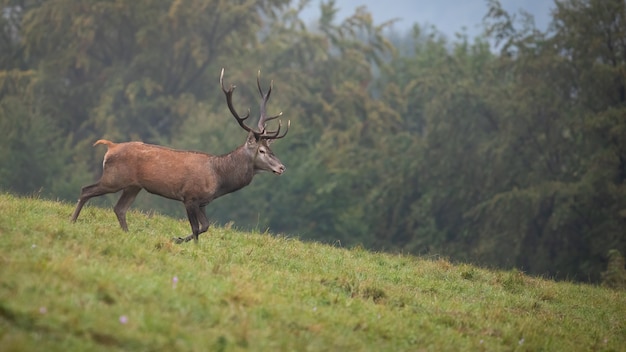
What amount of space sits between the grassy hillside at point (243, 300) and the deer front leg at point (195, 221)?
7.8 inches

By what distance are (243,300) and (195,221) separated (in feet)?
14.1

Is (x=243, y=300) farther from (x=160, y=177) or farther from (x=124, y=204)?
(x=124, y=204)

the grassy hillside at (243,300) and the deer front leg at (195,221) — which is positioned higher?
the grassy hillside at (243,300)

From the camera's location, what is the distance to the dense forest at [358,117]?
3684 cm

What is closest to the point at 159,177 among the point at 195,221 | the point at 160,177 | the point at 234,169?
the point at 160,177

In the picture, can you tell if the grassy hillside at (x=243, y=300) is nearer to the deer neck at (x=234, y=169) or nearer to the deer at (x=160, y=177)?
the deer at (x=160, y=177)

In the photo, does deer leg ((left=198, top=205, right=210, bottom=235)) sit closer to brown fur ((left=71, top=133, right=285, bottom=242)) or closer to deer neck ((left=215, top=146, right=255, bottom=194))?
brown fur ((left=71, top=133, right=285, bottom=242))

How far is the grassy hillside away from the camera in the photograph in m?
8.38

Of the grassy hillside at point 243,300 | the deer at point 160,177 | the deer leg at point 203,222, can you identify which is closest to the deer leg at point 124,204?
the deer at point 160,177

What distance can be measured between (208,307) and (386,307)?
8.86 ft

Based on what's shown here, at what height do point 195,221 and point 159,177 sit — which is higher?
point 159,177

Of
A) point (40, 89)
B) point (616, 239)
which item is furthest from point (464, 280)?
point (40, 89)

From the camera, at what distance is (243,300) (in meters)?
9.78

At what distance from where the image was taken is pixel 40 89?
167ft
